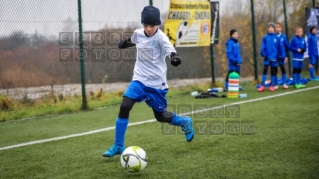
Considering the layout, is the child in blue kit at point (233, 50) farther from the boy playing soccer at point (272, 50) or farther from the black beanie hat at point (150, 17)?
the black beanie hat at point (150, 17)

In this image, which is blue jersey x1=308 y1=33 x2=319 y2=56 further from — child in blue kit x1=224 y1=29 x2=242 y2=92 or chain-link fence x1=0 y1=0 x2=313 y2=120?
chain-link fence x1=0 y1=0 x2=313 y2=120

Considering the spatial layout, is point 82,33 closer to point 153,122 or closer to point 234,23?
point 153,122

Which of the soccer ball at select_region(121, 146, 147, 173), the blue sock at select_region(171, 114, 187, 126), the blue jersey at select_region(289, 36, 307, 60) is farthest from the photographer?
the blue jersey at select_region(289, 36, 307, 60)

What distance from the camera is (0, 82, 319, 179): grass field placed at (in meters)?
5.40

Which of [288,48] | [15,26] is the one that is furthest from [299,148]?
[288,48]

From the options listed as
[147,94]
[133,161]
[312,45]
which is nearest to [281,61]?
[312,45]

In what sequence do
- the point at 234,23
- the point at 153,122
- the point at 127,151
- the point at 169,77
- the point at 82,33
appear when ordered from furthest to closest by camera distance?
the point at 234,23, the point at 169,77, the point at 82,33, the point at 153,122, the point at 127,151

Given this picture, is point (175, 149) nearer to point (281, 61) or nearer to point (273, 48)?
point (273, 48)

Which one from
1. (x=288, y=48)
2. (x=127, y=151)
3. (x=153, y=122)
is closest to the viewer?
(x=127, y=151)

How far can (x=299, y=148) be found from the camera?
630 cm

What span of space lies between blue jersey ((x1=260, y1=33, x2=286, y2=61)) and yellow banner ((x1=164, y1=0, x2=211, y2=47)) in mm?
1808

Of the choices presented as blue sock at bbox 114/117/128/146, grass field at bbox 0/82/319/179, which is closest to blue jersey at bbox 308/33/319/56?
grass field at bbox 0/82/319/179

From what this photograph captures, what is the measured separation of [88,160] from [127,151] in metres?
0.97

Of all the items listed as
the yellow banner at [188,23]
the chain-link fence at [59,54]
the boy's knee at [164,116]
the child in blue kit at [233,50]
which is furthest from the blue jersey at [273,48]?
the boy's knee at [164,116]
